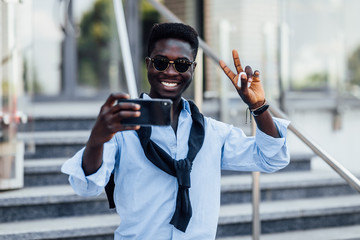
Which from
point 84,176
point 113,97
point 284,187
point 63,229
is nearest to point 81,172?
point 84,176

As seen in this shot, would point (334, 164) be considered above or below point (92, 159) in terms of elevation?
below

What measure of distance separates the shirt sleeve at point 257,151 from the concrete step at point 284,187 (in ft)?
4.95

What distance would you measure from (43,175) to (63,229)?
639 millimetres

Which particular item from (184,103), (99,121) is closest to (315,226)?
(184,103)

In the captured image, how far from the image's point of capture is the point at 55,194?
268 centimetres

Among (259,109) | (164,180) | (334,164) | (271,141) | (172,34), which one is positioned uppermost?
(172,34)

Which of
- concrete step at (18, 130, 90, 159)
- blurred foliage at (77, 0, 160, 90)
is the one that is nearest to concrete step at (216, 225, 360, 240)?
concrete step at (18, 130, 90, 159)

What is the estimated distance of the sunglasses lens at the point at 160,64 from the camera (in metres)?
1.41

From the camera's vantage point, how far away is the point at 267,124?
143 cm

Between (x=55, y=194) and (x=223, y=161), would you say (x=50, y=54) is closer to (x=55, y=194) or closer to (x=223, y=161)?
(x=55, y=194)

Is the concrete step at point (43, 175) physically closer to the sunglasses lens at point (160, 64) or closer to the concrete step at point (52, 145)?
the concrete step at point (52, 145)

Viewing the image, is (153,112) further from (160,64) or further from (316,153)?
(316,153)

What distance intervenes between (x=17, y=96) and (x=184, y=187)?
6.61 feet

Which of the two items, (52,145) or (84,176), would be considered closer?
(84,176)
